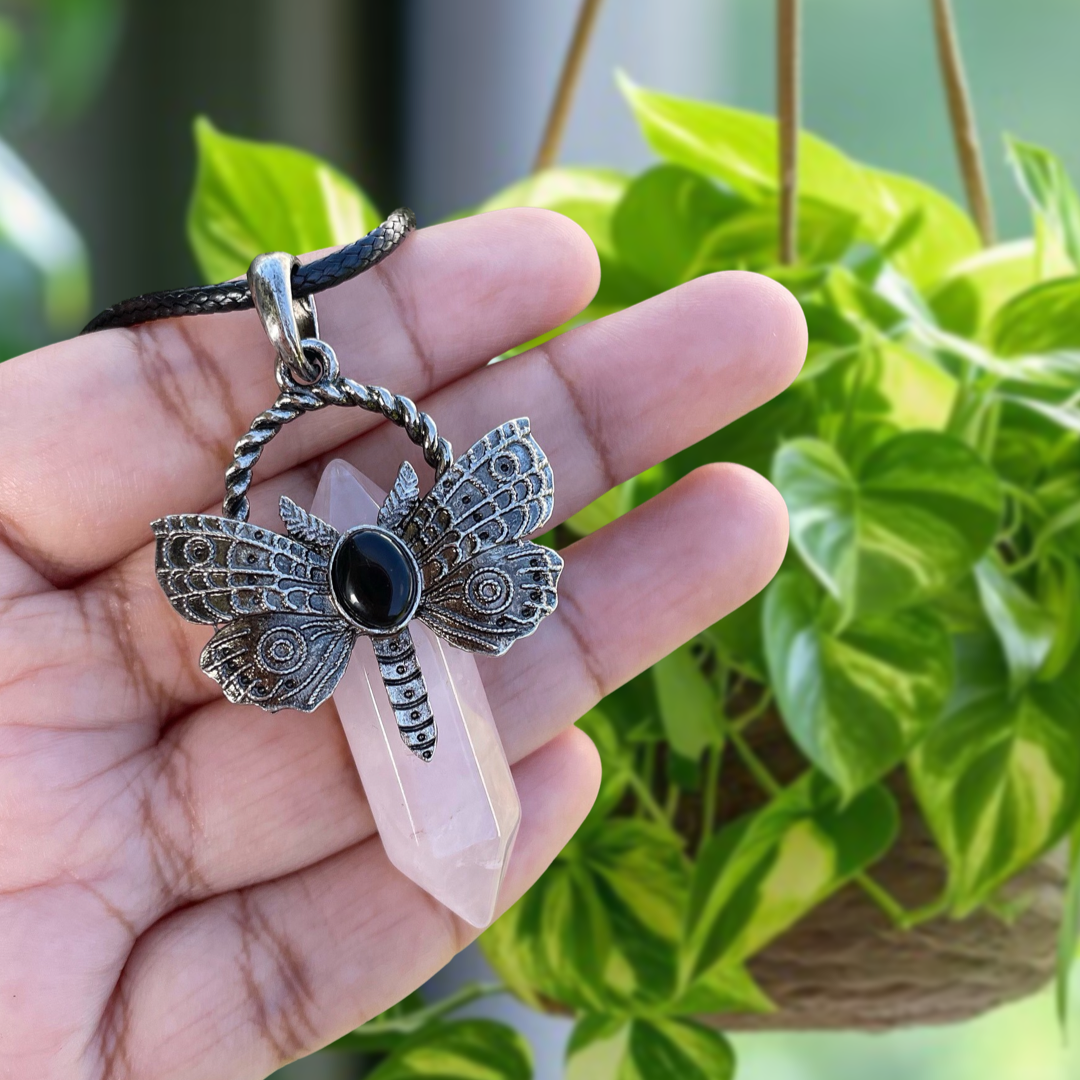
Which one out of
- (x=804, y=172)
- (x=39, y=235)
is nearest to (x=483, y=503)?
(x=804, y=172)

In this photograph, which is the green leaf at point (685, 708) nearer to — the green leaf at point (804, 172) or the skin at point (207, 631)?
the skin at point (207, 631)

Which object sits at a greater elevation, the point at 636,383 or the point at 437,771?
the point at 636,383

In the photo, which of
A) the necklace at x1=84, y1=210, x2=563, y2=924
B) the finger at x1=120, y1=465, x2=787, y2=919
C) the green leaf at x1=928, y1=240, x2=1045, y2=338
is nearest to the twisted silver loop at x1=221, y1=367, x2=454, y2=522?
the necklace at x1=84, y1=210, x2=563, y2=924

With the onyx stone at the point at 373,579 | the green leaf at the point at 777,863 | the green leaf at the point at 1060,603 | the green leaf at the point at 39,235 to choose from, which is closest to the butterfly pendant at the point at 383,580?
the onyx stone at the point at 373,579

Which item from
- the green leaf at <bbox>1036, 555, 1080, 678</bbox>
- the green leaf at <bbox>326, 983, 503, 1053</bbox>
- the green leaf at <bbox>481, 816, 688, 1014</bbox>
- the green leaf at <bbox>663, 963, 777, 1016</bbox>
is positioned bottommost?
the green leaf at <bbox>326, 983, 503, 1053</bbox>

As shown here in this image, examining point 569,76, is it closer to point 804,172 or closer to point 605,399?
point 804,172

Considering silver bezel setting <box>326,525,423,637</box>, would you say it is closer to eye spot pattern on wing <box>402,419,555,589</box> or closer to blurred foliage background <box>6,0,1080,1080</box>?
eye spot pattern on wing <box>402,419,555,589</box>
